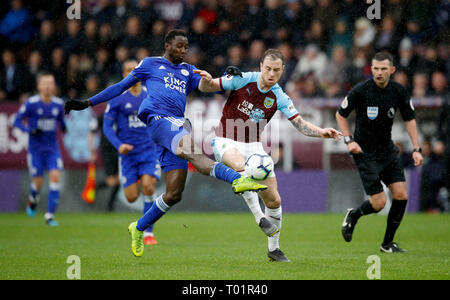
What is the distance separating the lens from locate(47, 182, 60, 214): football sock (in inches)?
510

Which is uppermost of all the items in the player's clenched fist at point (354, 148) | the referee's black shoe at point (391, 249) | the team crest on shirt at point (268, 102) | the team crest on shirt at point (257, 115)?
the team crest on shirt at point (268, 102)

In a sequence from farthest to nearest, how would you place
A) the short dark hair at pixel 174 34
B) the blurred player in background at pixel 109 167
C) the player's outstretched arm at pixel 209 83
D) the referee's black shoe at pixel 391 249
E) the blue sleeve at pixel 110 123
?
the blurred player in background at pixel 109 167 → the blue sleeve at pixel 110 123 → the referee's black shoe at pixel 391 249 → the short dark hair at pixel 174 34 → the player's outstretched arm at pixel 209 83

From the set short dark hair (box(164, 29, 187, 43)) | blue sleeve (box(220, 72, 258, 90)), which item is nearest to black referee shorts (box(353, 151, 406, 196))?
blue sleeve (box(220, 72, 258, 90))

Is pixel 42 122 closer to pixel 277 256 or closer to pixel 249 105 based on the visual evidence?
pixel 249 105

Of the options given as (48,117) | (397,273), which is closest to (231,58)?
(48,117)

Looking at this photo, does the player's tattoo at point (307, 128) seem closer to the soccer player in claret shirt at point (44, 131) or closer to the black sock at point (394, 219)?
the black sock at point (394, 219)

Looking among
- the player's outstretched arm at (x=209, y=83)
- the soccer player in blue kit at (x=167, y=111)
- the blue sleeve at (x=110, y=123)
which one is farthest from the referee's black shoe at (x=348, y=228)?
the blue sleeve at (x=110, y=123)

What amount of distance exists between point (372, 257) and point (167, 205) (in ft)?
7.46

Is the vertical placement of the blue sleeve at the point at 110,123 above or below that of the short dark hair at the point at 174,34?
below

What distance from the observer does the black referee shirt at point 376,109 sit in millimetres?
8695

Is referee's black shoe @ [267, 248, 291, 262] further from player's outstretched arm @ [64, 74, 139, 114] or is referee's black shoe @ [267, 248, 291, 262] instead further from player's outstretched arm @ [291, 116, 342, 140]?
player's outstretched arm @ [64, 74, 139, 114]

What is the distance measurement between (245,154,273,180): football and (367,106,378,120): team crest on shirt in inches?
93.1

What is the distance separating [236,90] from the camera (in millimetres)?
7812

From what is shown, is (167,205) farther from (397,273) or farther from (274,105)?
(397,273)
